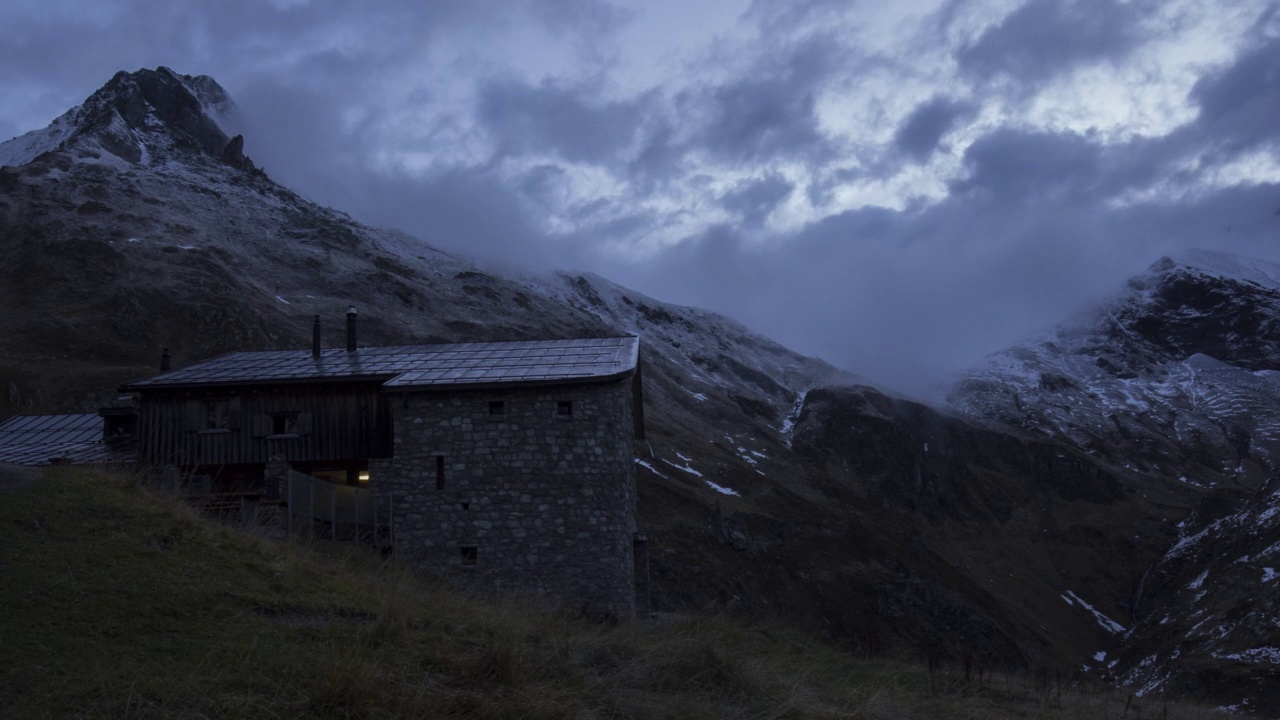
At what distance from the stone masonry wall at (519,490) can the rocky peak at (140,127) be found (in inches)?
4682

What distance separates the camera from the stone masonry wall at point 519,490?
68.3 ft

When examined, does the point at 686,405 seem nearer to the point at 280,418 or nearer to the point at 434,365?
the point at 434,365

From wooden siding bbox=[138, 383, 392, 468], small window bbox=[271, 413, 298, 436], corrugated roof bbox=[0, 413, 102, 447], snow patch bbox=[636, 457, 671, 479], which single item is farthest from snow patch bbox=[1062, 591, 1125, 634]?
corrugated roof bbox=[0, 413, 102, 447]

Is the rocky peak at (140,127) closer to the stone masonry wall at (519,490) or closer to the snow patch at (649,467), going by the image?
the snow patch at (649,467)

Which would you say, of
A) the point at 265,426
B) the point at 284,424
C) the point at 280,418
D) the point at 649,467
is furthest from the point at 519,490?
the point at 649,467

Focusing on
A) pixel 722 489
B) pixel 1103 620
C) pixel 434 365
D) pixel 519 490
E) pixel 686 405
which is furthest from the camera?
pixel 686 405

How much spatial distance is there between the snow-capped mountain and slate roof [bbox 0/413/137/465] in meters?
46.6

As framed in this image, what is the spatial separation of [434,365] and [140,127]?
433ft

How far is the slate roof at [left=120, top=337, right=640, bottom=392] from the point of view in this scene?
2216 centimetres

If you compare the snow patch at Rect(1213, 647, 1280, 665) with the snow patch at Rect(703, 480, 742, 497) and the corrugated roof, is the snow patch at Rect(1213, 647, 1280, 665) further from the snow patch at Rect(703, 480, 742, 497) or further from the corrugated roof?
the corrugated roof

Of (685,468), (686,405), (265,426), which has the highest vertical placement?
(686,405)

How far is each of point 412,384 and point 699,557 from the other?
3477 cm

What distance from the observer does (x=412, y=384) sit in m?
21.9

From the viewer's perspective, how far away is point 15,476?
50.4 ft
